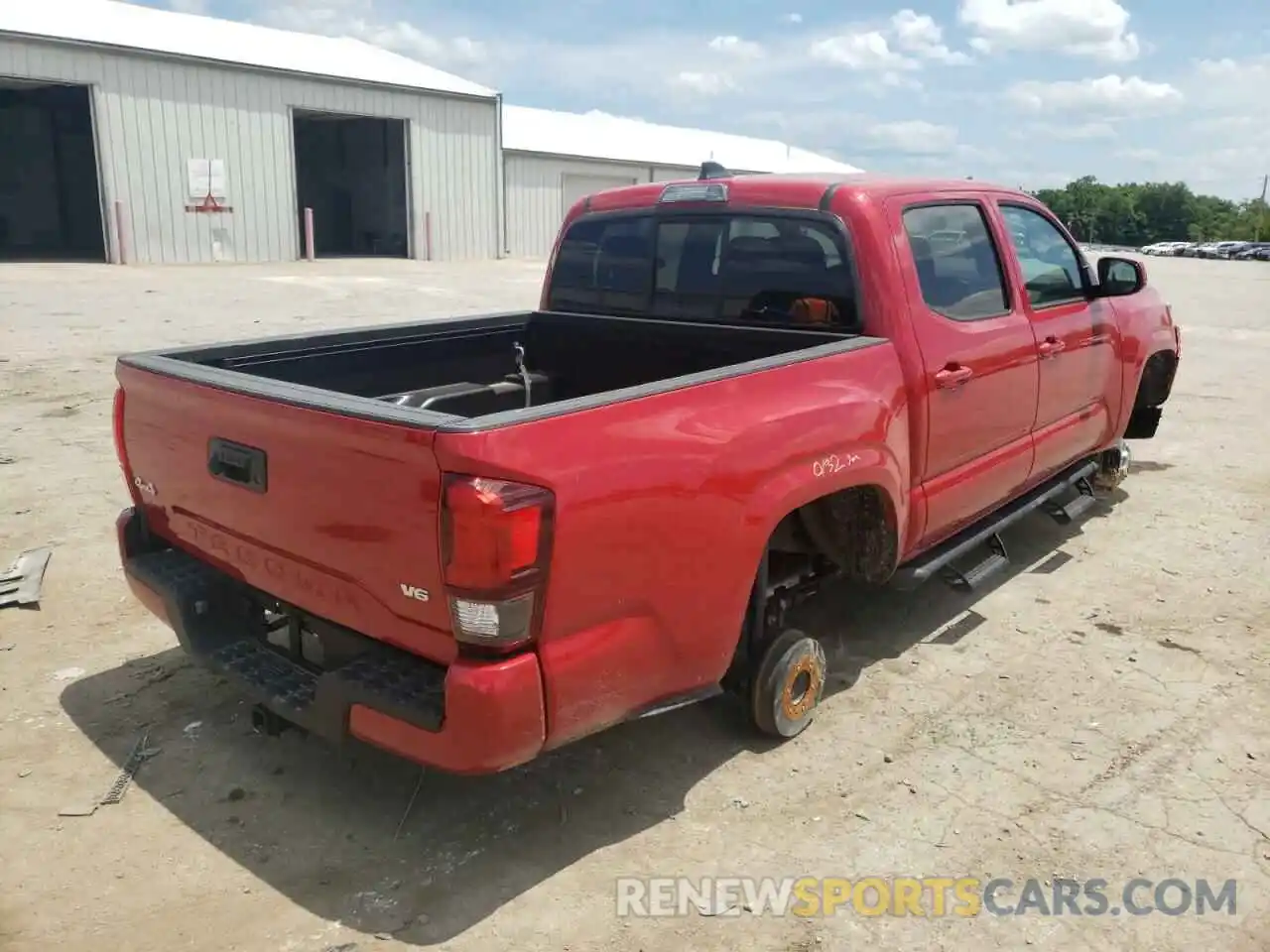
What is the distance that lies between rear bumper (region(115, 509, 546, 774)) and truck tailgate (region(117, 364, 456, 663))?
83mm

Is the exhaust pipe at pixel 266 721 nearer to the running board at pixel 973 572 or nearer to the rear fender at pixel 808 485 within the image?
the rear fender at pixel 808 485

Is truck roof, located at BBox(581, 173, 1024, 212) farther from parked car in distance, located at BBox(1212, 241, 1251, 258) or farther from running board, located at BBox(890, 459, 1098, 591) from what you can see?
parked car in distance, located at BBox(1212, 241, 1251, 258)

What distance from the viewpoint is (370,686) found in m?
2.64

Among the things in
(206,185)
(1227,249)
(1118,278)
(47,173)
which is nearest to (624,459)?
(1118,278)

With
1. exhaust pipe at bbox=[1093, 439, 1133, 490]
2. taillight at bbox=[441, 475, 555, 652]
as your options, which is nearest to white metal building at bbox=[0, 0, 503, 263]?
exhaust pipe at bbox=[1093, 439, 1133, 490]

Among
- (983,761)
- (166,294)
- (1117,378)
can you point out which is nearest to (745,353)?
(983,761)

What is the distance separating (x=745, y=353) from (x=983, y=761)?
173 centimetres

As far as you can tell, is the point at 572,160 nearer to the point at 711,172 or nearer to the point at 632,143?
the point at 632,143

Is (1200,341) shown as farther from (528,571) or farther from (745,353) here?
(528,571)

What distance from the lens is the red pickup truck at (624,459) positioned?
2467mm

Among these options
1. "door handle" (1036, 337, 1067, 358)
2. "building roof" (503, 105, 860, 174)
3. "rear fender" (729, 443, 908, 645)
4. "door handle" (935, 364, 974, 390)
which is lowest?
"rear fender" (729, 443, 908, 645)

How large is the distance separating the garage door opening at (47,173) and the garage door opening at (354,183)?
6083 mm

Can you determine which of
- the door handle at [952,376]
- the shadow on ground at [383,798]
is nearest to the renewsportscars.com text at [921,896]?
the shadow on ground at [383,798]

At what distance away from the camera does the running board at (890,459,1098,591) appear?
158 inches
